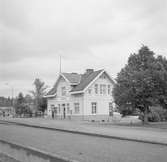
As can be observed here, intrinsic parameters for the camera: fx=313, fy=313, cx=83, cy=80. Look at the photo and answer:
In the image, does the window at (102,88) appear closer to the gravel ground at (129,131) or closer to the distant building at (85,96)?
the distant building at (85,96)

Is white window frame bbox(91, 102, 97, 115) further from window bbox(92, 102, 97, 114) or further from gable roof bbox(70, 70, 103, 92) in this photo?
gable roof bbox(70, 70, 103, 92)

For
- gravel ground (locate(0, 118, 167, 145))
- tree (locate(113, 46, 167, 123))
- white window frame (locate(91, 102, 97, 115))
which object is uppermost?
tree (locate(113, 46, 167, 123))

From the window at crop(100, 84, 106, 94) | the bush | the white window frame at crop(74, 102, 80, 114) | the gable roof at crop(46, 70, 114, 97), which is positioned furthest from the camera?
the window at crop(100, 84, 106, 94)

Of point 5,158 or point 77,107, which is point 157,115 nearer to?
point 77,107

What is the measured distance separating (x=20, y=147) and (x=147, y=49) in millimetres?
22839

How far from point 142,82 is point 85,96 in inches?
829

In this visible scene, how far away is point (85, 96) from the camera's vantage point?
49000 millimetres

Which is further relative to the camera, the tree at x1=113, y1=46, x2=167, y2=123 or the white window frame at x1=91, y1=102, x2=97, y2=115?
the white window frame at x1=91, y1=102, x2=97, y2=115

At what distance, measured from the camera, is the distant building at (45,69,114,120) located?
1933 inches

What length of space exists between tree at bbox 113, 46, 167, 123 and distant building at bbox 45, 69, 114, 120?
1778cm

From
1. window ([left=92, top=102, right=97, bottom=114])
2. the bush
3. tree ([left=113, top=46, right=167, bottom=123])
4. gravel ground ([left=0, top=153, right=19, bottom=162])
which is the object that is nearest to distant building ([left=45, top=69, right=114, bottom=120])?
window ([left=92, top=102, right=97, bottom=114])

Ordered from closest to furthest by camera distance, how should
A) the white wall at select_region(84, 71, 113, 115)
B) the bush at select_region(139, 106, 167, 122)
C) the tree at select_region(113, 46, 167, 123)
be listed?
the tree at select_region(113, 46, 167, 123) → the bush at select_region(139, 106, 167, 122) → the white wall at select_region(84, 71, 113, 115)

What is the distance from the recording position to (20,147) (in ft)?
33.9

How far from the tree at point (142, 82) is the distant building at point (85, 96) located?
17.8 metres
